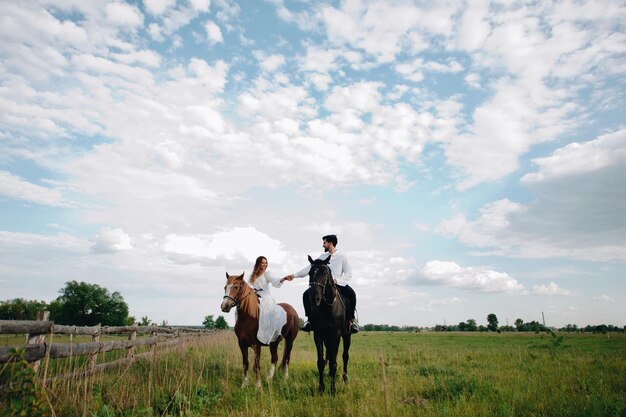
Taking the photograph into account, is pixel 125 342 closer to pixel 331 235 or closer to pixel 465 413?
pixel 331 235

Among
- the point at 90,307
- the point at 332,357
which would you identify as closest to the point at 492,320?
the point at 90,307

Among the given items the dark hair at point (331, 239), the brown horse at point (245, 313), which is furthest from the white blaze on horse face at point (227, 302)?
the dark hair at point (331, 239)

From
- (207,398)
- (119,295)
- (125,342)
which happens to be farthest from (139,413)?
(119,295)

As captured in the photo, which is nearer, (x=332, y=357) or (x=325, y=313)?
(x=332, y=357)

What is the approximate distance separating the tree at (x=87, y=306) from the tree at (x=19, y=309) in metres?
33.7

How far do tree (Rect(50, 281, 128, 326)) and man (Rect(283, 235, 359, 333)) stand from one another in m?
79.0

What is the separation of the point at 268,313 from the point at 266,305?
210 mm

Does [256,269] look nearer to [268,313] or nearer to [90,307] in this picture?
[268,313]

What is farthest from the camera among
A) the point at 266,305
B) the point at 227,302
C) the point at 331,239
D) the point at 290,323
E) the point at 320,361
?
the point at 290,323

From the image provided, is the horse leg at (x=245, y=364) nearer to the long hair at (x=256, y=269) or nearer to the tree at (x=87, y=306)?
the long hair at (x=256, y=269)

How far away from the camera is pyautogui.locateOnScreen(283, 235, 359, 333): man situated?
27.0 ft

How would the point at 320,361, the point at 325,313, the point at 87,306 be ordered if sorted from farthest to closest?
1. the point at 87,306
2. the point at 325,313
3. the point at 320,361

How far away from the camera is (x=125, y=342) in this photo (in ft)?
33.0

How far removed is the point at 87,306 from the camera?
73.8m
